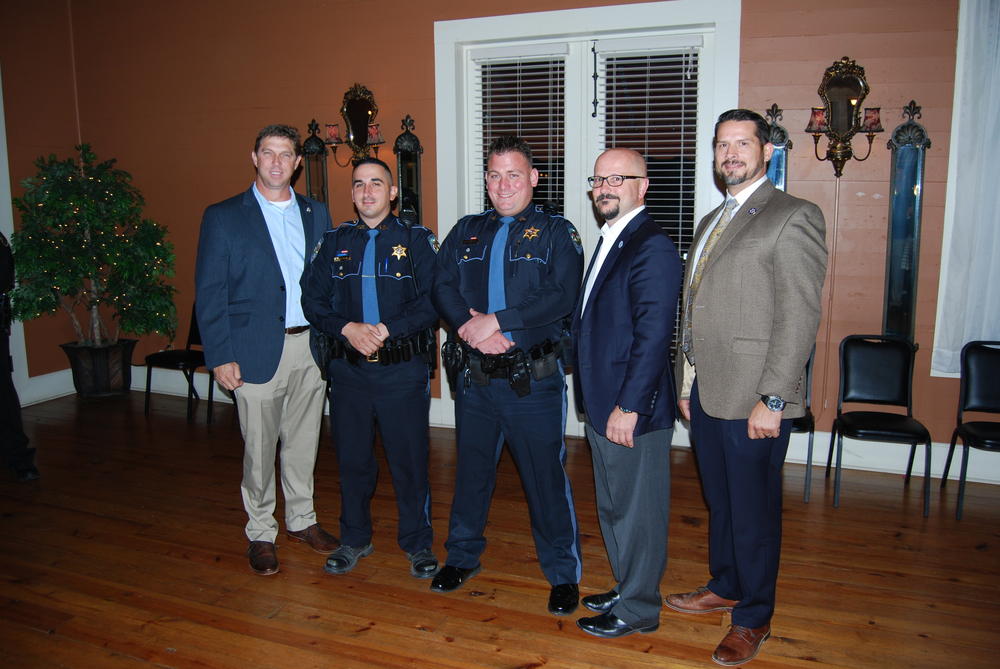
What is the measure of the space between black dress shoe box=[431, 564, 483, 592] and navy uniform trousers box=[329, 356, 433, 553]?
0.60ft

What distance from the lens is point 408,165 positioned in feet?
17.1

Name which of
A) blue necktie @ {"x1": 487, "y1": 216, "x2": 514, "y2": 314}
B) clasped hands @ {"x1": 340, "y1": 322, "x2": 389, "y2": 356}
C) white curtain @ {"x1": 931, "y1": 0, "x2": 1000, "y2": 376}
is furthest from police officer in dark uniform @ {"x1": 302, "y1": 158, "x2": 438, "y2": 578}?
white curtain @ {"x1": 931, "y1": 0, "x2": 1000, "y2": 376}

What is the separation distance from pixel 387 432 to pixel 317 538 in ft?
2.41

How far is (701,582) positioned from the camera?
3164 mm

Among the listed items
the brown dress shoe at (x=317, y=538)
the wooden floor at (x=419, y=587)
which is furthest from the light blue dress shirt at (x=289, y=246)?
the wooden floor at (x=419, y=587)

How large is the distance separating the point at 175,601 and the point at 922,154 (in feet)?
14.6

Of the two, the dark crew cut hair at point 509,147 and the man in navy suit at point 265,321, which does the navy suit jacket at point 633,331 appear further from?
the man in navy suit at point 265,321

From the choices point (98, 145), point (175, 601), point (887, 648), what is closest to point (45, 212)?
point (98, 145)

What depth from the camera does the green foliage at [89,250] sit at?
5430mm

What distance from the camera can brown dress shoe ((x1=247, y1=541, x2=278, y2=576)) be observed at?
127 inches

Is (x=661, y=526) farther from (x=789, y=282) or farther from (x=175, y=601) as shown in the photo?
(x=175, y=601)

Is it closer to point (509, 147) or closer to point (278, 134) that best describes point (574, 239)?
point (509, 147)

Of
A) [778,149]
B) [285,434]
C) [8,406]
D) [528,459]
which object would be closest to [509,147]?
[528,459]

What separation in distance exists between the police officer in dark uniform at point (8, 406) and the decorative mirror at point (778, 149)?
4.42 meters
